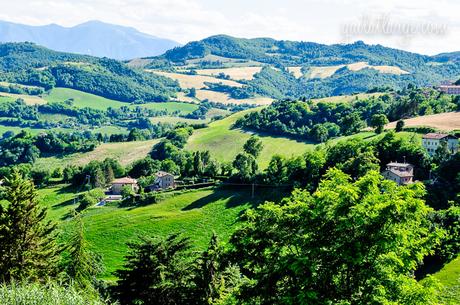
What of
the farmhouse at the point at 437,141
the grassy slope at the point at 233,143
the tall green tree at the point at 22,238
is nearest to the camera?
the tall green tree at the point at 22,238

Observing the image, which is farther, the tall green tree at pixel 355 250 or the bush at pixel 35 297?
the bush at pixel 35 297

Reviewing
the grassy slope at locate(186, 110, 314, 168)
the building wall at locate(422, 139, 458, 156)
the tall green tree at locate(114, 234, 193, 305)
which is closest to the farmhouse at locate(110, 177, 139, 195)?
the grassy slope at locate(186, 110, 314, 168)

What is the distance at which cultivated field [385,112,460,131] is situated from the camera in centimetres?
11506

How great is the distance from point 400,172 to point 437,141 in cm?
2089

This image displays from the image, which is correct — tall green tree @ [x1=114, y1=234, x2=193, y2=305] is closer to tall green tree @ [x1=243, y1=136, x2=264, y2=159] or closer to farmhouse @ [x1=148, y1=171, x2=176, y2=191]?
farmhouse @ [x1=148, y1=171, x2=176, y2=191]

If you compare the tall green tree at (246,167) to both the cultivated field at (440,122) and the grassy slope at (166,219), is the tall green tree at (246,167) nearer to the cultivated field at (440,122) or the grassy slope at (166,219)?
the grassy slope at (166,219)

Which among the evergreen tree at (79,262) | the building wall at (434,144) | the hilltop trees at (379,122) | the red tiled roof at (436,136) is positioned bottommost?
the evergreen tree at (79,262)

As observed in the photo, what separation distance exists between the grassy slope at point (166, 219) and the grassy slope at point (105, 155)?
60664 millimetres

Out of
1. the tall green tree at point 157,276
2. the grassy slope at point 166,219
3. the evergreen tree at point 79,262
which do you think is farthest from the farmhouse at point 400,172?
the evergreen tree at point 79,262

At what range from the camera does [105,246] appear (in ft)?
272

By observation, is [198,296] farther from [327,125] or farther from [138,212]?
[327,125]

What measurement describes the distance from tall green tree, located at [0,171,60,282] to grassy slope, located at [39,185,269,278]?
30.9m

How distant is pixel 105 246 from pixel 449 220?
53.0 meters

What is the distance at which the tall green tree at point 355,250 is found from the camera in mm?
20047
